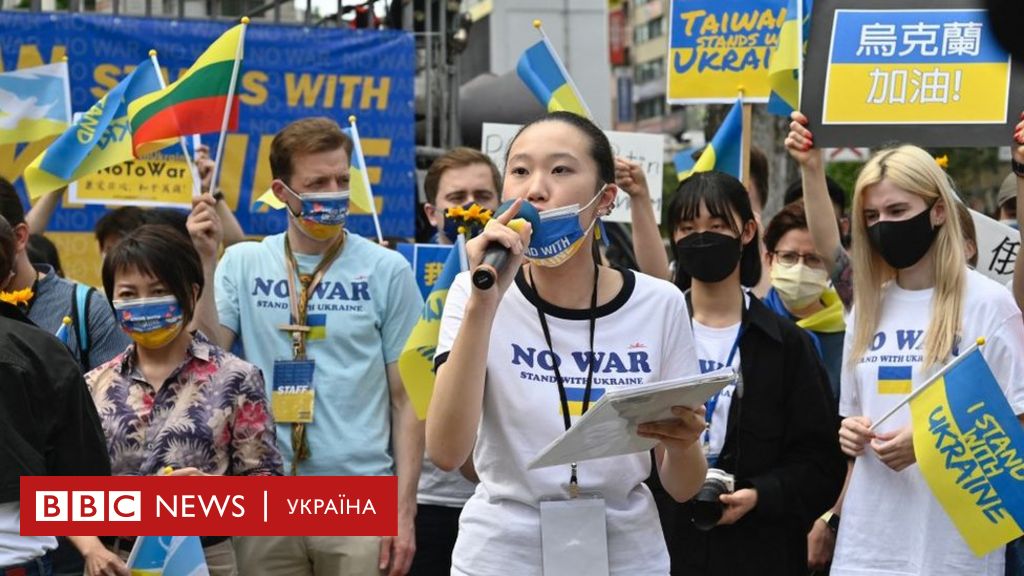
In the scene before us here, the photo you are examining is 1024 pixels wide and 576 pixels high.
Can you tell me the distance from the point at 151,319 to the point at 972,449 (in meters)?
2.62

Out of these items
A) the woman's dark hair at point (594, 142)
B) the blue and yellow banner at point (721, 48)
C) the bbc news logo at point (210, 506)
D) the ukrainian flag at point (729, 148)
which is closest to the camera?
the woman's dark hair at point (594, 142)

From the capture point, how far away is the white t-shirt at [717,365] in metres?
5.33

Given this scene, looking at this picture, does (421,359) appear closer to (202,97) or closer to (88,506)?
(88,506)

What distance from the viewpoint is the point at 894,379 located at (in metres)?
5.06

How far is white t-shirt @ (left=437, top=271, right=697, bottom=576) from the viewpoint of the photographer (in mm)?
3738

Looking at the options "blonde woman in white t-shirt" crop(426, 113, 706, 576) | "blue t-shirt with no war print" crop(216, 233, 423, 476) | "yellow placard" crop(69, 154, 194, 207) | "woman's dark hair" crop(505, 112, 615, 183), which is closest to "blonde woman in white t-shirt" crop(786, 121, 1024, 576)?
"blonde woman in white t-shirt" crop(426, 113, 706, 576)

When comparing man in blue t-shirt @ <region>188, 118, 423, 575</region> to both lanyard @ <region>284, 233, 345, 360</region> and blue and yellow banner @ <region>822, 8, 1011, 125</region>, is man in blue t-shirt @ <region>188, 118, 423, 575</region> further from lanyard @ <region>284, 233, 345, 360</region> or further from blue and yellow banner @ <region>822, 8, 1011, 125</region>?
blue and yellow banner @ <region>822, 8, 1011, 125</region>

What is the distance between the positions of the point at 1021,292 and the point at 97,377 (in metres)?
3.04

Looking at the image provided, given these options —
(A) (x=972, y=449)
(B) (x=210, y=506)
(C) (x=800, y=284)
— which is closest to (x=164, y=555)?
(B) (x=210, y=506)

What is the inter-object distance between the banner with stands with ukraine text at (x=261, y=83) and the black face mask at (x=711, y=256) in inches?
164

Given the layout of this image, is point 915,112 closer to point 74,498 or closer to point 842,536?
point 842,536

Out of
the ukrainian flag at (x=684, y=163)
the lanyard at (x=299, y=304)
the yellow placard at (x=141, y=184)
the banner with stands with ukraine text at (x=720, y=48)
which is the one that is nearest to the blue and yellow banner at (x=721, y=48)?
the banner with stands with ukraine text at (x=720, y=48)

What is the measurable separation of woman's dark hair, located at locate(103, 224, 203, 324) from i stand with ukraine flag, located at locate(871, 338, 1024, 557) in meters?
2.35

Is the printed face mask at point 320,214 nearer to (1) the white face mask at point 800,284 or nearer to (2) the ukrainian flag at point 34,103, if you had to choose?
(1) the white face mask at point 800,284
